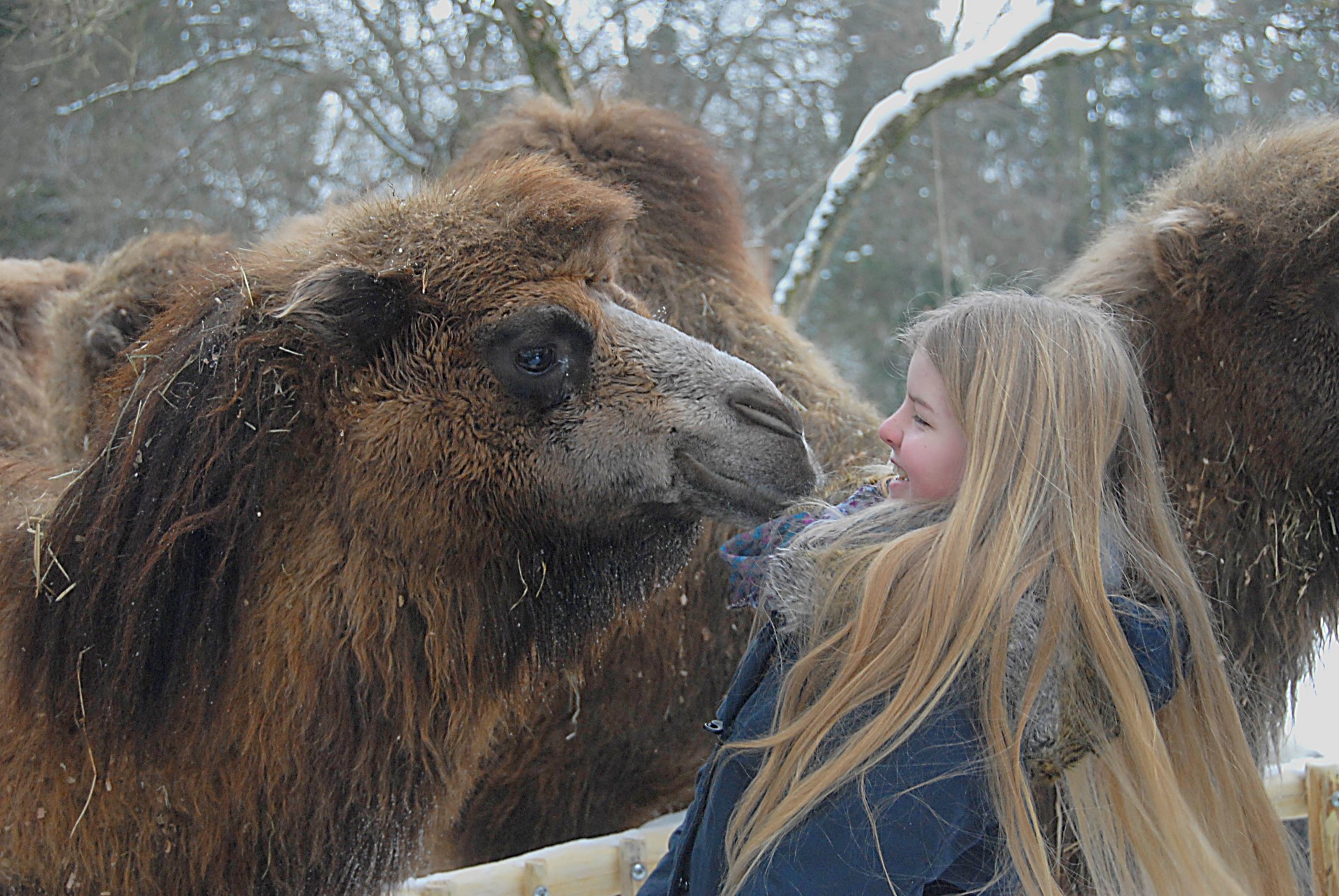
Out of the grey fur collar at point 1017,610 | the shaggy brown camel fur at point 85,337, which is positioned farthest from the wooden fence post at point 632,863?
the shaggy brown camel fur at point 85,337

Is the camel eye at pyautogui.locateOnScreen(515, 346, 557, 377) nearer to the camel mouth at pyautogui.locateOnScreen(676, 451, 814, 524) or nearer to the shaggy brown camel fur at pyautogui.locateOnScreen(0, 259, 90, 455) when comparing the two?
the camel mouth at pyautogui.locateOnScreen(676, 451, 814, 524)

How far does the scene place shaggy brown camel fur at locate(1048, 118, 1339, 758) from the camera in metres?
2.84

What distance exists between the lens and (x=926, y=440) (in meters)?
2.10

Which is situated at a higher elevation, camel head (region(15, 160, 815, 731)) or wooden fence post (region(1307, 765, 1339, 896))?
camel head (region(15, 160, 815, 731))

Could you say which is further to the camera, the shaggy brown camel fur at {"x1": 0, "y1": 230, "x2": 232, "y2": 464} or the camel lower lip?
the shaggy brown camel fur at {"x1": 0, "y1": 230, "x2": 232, "y2": 464}

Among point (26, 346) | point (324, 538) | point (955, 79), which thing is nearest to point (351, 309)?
point (324, 538)

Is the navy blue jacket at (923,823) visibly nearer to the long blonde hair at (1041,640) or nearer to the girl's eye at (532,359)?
the long blonde hair at (1041,640)

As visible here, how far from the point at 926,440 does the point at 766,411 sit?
43cm

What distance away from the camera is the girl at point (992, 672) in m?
1.77

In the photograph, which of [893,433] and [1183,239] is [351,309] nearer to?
[893,433]

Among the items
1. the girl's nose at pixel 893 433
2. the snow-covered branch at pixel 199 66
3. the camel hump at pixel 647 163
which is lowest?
the girl's nose at pixel 893 433

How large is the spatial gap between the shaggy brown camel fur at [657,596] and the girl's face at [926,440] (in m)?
0.78

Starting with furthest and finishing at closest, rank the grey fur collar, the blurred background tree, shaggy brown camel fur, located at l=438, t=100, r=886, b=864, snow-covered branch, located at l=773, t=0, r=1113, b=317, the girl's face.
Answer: the blurred background tree → snow-covered branch, located at l=773, t=0, r=1113, b=317 → shaggy brown camel fur, located at l=438, t=100, r=886, b=864 → the girl's face → the grey fur collar

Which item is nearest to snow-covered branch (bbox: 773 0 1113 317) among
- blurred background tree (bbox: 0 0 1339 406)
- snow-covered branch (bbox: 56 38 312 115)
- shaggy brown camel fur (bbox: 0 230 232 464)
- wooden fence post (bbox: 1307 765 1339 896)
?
blurred background tree (bbox: 0 0 1339 406)
